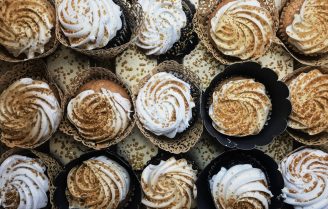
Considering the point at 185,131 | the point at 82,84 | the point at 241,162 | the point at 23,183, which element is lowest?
the point at 23,183

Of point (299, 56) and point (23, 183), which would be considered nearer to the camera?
point (23, 183)

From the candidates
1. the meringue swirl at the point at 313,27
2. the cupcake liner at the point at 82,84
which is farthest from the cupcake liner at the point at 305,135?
the cupcake liner at the point at 82,84

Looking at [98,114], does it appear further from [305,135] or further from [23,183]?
[305,135]

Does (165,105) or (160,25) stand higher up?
(160,25)

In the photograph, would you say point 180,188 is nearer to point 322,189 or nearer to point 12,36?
point 322,189

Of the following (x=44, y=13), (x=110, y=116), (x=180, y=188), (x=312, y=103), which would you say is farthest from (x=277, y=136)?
(x=44, y=13)

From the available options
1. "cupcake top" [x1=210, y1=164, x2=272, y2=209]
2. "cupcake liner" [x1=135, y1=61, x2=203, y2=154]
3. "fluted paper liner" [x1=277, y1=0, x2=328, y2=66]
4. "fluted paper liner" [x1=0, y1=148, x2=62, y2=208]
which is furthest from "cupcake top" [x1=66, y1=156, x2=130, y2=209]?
"fluted paper liner" [x1=277, y1=0, x2=328, y2=66]

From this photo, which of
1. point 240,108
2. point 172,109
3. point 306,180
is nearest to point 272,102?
point 240,108

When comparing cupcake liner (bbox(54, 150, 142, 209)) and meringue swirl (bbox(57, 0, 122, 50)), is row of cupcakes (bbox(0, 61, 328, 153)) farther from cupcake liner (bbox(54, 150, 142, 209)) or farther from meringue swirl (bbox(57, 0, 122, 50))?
meringue swirl (bbox(57, 0, 122, 50))
